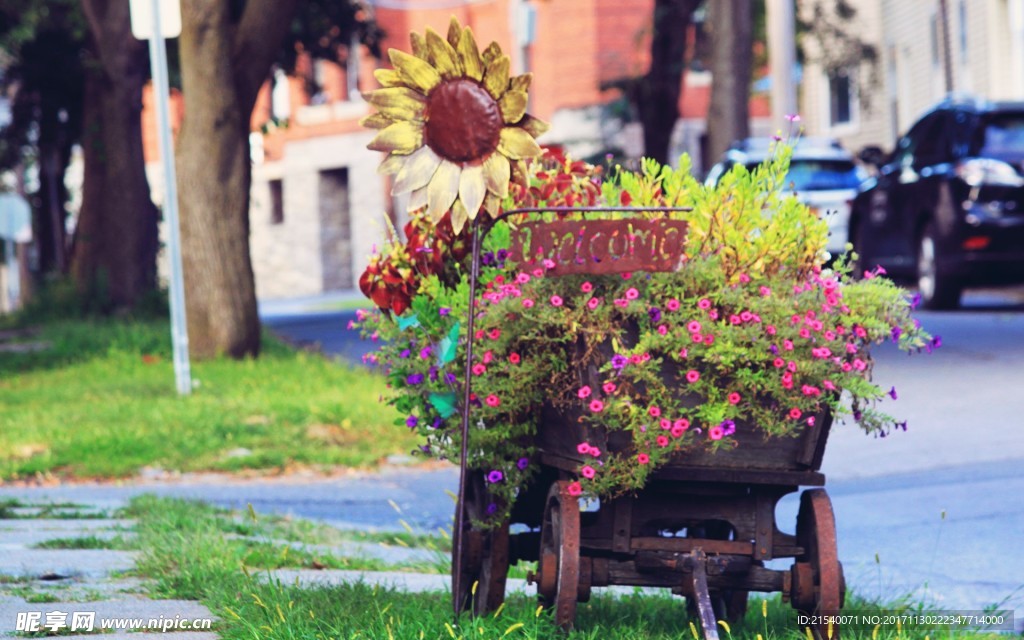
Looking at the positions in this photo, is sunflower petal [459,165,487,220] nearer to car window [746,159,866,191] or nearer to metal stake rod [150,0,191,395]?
metal stake rod [150,0,191,395]

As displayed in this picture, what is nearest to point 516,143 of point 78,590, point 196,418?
point 78,590

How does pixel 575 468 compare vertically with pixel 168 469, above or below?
above

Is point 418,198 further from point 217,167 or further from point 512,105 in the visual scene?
point 217,167

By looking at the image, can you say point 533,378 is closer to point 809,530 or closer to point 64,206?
point 809,530

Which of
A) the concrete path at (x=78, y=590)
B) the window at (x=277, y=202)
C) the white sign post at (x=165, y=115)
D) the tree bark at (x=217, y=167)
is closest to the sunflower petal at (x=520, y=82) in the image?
the concrete path at (x=78, y=590)

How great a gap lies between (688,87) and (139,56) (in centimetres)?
2278

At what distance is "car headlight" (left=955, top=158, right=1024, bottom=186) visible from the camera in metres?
15.9

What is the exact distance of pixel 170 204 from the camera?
12734 mm

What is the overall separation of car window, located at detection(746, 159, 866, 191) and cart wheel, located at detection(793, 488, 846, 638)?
1833 centimetres

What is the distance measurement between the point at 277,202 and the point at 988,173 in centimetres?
3535

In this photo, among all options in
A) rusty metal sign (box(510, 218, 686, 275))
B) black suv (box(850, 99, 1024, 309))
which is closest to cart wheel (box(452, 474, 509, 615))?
rusty metal sign (box(510, 218, 686, 275))

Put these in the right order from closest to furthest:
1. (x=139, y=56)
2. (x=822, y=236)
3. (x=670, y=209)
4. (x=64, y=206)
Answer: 1. (x=670, y=209)
2. (x=822, y=236)
3. (x=139, y=56)
4. (x=64, y=206)

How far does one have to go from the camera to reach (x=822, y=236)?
4.74 meters

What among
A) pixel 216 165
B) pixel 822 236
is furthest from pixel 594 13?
pixel 822 236
